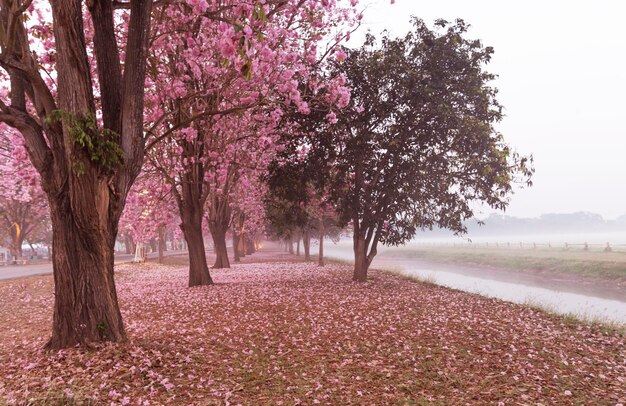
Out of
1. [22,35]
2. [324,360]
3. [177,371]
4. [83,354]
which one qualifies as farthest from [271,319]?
[22,35]

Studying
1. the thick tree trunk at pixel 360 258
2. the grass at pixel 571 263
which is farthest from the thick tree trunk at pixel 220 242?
the grass at pixel 571 263

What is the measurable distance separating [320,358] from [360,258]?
13113mm

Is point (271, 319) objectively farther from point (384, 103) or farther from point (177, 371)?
point (384, 103)

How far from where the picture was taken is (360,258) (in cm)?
2173

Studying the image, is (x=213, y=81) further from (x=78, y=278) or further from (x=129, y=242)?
(x=129, y=242)

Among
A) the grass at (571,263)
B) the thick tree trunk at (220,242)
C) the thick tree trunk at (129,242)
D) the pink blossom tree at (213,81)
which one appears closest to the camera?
the pink blossom tree at (213,81)

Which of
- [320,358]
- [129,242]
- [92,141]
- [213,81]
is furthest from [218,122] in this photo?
[129,242]

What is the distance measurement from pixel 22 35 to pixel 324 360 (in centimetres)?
964

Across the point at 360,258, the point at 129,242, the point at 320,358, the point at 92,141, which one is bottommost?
the point at 320,358

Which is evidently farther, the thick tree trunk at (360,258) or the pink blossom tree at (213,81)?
the thick tree trunk at (360,258)

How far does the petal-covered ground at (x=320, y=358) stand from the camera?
6.83 metres

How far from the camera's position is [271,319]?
40.5 ft

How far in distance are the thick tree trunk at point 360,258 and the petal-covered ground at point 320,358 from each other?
258 inches

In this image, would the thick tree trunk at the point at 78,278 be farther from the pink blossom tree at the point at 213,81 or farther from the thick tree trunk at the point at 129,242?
the thick tree trunk at the point at 129,242
